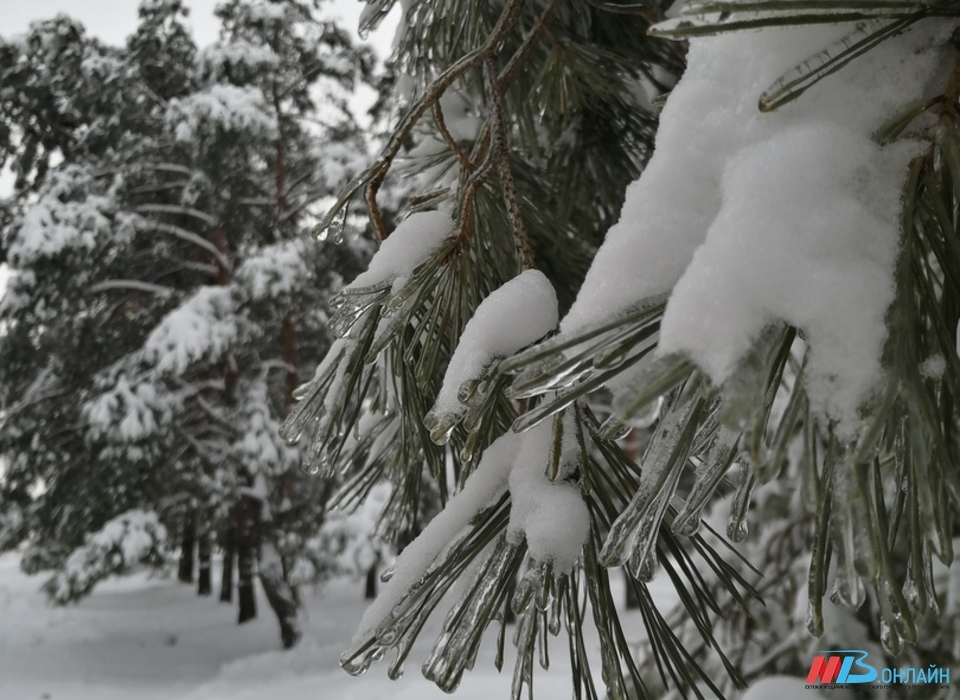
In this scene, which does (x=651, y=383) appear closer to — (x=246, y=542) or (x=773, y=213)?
(x=773, y=213)

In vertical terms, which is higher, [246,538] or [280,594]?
[246,538]

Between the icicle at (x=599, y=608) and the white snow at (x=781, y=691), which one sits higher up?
the icicle at (x=599, y=608)

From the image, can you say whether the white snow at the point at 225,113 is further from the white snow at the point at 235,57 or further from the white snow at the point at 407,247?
the white snow at the point at 407,247

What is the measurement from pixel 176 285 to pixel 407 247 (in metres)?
6.65

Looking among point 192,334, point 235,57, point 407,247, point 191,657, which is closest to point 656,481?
point 407,247

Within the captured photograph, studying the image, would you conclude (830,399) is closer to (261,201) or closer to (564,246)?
(564,246)

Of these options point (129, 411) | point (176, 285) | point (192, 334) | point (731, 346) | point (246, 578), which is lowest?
point (246, 578)

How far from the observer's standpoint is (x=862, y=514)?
0.24 m

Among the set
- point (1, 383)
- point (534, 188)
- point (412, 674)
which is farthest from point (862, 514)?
point (1, 383)

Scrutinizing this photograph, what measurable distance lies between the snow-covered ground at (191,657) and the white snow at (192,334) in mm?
2494

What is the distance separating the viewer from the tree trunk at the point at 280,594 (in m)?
5.98

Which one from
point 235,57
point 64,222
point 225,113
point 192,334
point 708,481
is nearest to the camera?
point 708,481

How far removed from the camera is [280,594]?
624 cm

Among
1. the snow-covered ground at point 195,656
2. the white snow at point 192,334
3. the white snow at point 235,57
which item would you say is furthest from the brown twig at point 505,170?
the white snow at point 235,57
